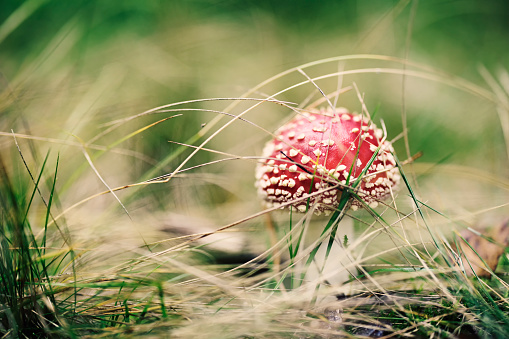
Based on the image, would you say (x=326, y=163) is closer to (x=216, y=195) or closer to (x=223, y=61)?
(x=216, y=195)

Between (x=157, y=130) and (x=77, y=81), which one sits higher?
(x=77, y=81)

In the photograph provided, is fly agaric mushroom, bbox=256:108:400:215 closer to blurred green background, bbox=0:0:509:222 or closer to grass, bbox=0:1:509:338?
grass, bbox=0:1:509:338

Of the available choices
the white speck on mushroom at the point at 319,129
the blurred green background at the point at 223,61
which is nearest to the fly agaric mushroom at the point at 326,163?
the white speck on mushroom at the point at 319,129

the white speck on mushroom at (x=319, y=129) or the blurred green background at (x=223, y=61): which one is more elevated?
the blurred green background at (x=223, y=61)

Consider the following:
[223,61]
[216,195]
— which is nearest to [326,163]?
[216,195]

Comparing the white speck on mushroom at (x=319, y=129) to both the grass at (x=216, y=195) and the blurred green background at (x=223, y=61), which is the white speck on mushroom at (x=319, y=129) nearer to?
the grass at (x=216, y=195)

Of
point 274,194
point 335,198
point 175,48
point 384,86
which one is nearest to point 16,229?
point 274,194

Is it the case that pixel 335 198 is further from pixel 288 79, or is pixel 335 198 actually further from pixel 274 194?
pixel 288 79
